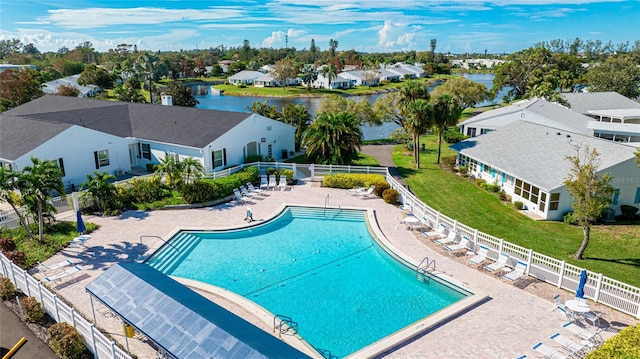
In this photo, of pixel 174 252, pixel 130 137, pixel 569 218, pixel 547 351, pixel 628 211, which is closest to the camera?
pixel 547 351

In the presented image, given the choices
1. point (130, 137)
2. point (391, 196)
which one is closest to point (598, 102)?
point (391, 196)

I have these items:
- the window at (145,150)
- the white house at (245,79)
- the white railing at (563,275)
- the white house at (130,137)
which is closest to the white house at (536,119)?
the white house at (130,137)

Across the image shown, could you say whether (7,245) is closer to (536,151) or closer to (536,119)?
(536,151)

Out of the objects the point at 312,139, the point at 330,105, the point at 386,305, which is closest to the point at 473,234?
the point at 386,305

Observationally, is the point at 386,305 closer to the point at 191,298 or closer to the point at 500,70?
the point at 191,298

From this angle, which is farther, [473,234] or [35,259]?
[473,234]

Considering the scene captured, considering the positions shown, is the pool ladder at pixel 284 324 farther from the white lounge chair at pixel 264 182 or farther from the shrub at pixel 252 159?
the shrub at pixel 252 159

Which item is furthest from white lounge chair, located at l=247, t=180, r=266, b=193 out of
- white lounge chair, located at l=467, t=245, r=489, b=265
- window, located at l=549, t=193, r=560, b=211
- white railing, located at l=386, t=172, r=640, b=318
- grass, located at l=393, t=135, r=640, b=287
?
window, located at l=549, t=193, r=560, b=211
